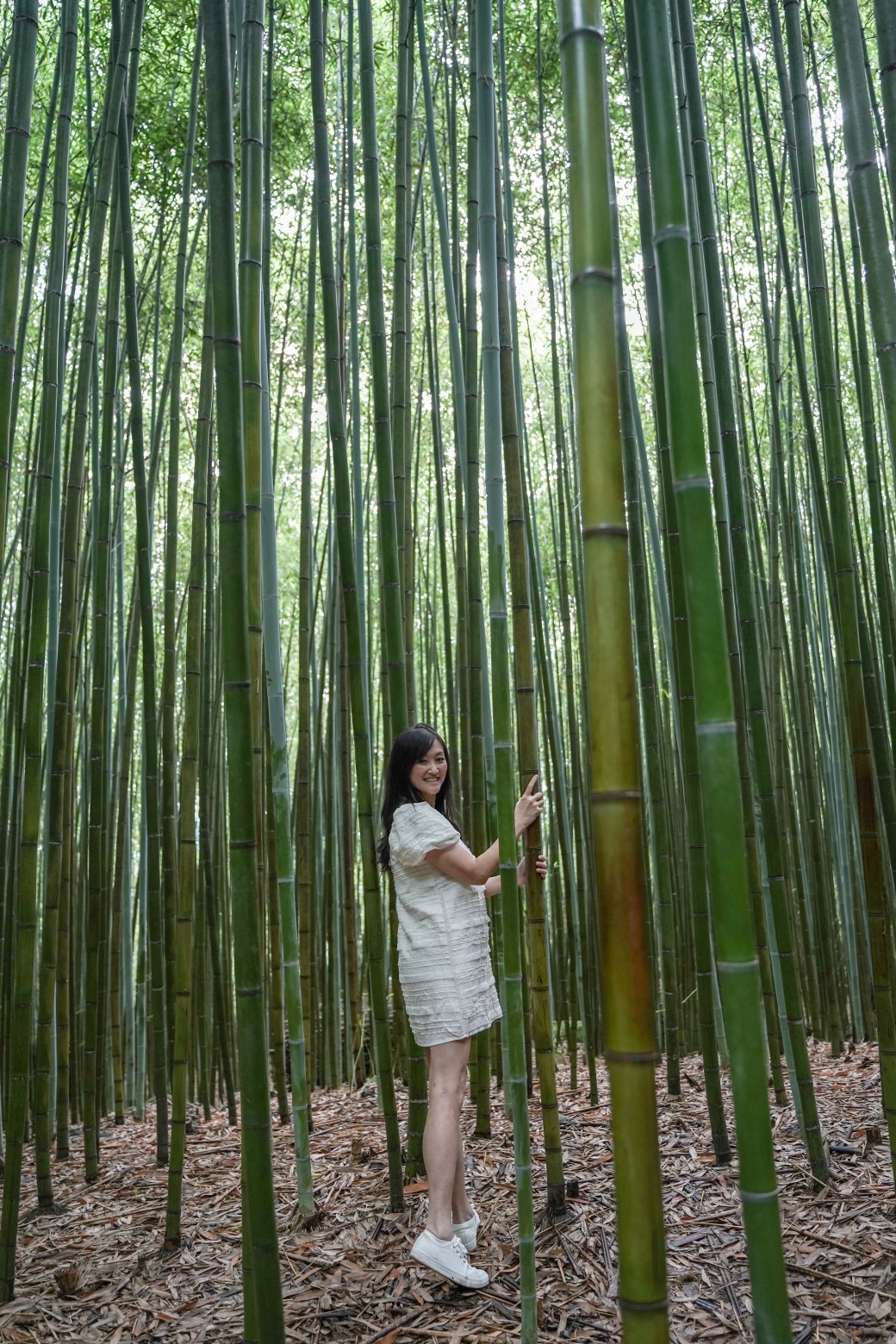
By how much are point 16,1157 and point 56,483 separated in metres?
0.99

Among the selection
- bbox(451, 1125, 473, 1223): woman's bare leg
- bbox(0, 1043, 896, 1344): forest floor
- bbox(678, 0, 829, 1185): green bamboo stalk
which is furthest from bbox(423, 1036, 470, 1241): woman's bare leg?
bbox(678, 0, 829, 1185): green bamboo stalk

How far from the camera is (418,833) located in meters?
1.74

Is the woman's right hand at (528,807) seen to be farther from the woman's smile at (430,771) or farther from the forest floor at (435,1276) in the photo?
the forest floor at (435,1276)

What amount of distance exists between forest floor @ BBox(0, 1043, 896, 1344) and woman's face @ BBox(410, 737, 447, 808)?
29.6 inches

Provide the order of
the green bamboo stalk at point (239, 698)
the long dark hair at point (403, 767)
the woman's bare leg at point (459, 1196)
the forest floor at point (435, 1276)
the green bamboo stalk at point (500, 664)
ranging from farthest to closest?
the long dark hair at point (403, 767), the woman's bare leg at point (459, 1196), the forest floor at point (435, 1276), the green bamboo stalk at point (500, 664), the green bamboo stalk at point (239, 698)

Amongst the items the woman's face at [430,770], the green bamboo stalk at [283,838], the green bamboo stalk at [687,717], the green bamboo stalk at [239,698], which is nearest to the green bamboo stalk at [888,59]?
the green bamboo stalk at [687,717]

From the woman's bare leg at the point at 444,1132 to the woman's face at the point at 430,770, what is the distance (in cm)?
43

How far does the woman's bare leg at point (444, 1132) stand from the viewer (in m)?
1.57

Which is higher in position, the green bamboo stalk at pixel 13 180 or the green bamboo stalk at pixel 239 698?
the green bamboo stalk at pixel 13 180

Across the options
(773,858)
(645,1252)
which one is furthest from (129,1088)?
(645,1252)

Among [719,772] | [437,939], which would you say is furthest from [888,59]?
[437,939]

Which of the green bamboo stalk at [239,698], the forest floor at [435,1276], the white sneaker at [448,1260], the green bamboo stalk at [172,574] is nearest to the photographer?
the green bamboo stalk at [239,698]

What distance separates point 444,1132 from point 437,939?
30 cm

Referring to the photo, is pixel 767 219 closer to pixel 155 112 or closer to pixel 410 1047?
pixel 155 112
